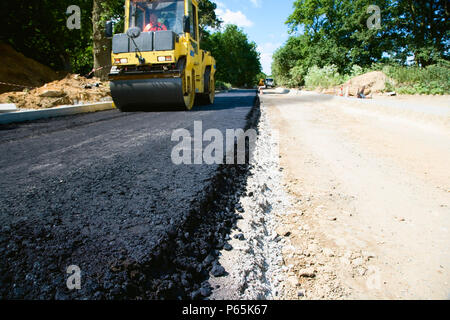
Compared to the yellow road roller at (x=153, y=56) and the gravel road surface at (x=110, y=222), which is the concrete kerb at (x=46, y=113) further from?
the gravel road surface at (x=110, y=222)

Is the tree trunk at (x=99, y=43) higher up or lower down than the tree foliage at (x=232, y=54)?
lower down

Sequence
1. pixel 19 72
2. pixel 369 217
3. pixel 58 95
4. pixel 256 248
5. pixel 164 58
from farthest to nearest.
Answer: pixel 19 72, pixel 58 95, pixel 164 58, pixel 369 217, pixel 256 248

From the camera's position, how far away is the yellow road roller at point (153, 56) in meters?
6.68

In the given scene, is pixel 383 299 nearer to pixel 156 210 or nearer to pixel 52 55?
Answer: pixel 156 210

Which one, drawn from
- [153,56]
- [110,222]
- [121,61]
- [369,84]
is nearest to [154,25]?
[153,56]

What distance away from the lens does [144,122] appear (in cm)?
555

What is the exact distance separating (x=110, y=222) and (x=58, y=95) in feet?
29.2

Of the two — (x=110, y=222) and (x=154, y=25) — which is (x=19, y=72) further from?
(x=110, y=222)

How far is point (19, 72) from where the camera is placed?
12.5 m

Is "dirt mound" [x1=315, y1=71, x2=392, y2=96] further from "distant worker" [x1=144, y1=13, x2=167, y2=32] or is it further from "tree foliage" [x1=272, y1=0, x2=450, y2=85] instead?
"distant worker" [x1=144, y1=13, x2=167, y2=32]

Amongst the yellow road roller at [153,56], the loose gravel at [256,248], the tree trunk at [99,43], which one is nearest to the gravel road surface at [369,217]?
the loose gravel at [256,248]

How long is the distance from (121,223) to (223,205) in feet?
2.92

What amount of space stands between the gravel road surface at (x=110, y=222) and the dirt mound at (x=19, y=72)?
11.2 metres

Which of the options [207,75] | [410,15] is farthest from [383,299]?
[410,15]
